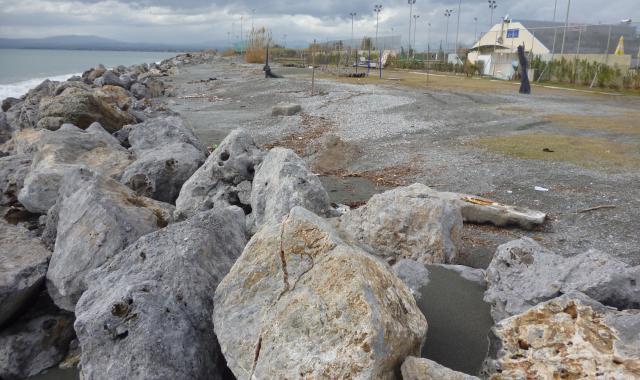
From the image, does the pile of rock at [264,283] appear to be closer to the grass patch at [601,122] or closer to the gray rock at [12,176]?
the gray rock at [12,176]

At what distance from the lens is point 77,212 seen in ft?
16.9

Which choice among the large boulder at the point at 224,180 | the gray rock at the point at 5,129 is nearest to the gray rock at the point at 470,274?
the large boulder at the point at 224,180

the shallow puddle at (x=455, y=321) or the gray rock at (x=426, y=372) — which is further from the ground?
the gray rock at (x=426, y=372)

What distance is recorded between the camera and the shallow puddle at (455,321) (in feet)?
11.6

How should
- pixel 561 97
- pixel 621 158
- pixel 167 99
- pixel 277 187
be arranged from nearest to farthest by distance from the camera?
pixel 277 187 < pixel 621 158 < pixel 561 97 < pixel 167 99

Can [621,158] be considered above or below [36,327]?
above

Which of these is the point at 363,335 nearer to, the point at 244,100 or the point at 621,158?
the point at 621,158

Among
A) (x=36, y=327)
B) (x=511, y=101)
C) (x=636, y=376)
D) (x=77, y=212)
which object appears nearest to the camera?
(x=636, y=376)

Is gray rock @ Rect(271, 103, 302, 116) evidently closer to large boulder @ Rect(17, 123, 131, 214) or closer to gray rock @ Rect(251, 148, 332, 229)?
large boulder @ Rect(17, 123, 131, 214)

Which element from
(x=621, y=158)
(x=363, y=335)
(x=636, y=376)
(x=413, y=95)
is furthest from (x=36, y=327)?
(x=413, y=95)

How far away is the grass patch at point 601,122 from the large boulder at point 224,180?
1085 cm

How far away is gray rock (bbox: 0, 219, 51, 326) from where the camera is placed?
4.53m

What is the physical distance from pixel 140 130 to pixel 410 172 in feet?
17.3

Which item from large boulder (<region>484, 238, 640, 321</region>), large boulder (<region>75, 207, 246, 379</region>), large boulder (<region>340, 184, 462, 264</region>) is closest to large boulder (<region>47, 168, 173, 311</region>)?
large boulder (<region>75, 207, 246, 379</region>)
